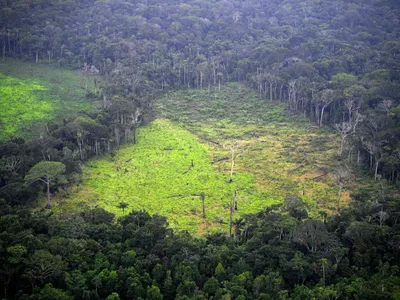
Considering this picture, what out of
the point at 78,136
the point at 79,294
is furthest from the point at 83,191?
the point at 79,294

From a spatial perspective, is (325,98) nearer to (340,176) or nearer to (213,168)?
(213,168)

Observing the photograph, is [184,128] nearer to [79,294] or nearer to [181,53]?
[181,53]

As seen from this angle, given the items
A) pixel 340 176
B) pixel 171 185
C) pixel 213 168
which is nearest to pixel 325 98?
pixel 213 168

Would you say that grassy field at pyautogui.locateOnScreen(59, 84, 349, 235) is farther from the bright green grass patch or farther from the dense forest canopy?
the dense forest canopy

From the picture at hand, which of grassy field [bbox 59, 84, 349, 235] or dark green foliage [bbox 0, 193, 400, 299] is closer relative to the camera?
dark green foliage [bbox 0, 193, 400, 299]

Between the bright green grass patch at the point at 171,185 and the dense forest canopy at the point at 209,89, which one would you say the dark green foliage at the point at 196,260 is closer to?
the dense forest canopy at the point at 209,89

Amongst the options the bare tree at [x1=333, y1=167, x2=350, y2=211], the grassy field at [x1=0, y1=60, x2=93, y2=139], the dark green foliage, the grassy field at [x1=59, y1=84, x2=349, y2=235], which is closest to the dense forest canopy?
the dark green foliage

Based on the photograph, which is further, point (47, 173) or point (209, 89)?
point (209, 89)
